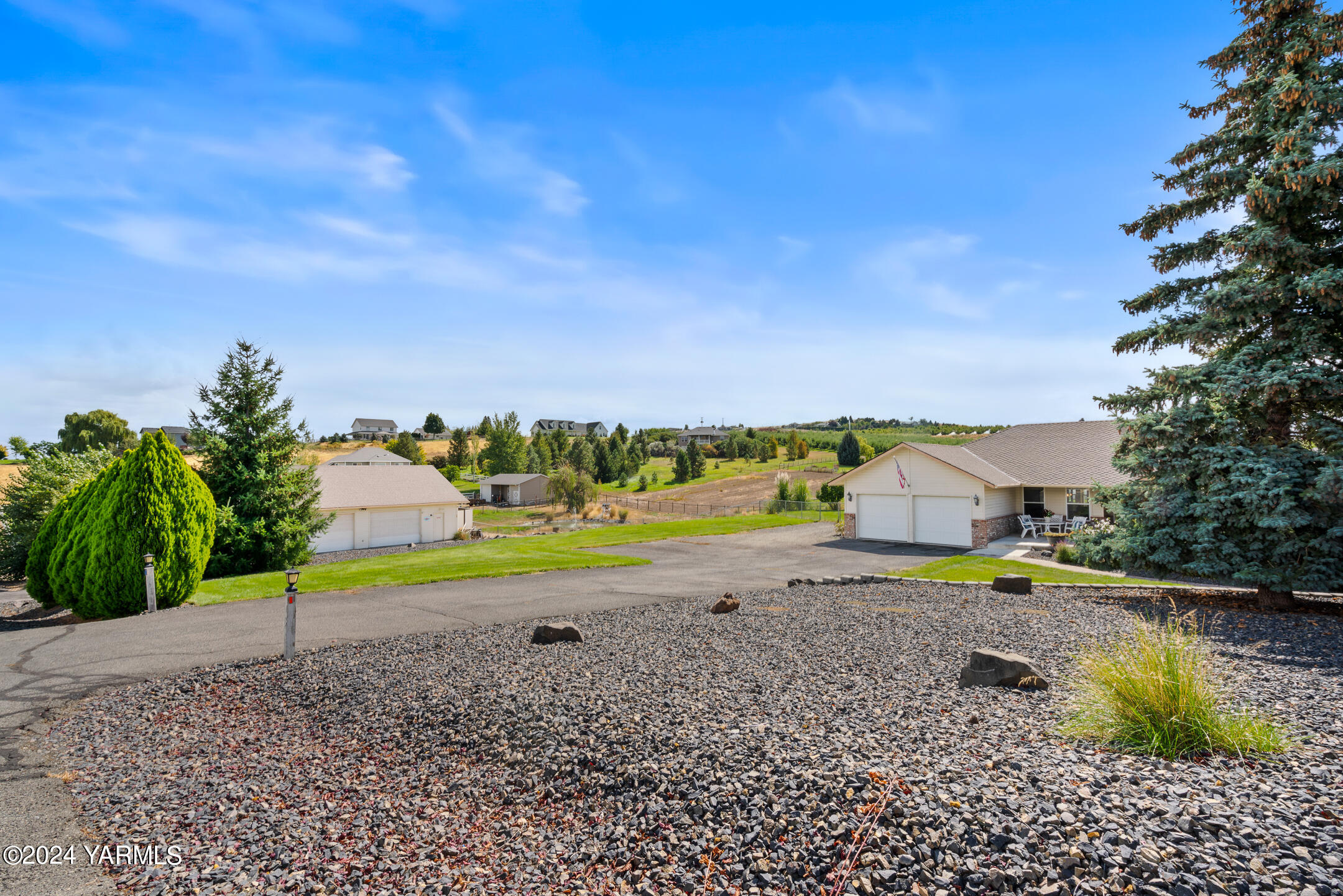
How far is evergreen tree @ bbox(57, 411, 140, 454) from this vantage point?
232 ft

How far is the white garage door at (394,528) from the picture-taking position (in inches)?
1231

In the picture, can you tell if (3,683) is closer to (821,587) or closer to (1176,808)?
(1176,808)

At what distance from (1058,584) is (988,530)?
10.2 meters

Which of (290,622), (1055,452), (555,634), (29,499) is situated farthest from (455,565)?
(1055,452)

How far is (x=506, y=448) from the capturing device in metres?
67.1

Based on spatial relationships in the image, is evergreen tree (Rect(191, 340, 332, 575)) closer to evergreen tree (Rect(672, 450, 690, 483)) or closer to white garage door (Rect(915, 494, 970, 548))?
white garage door (Rect(915, 494, 970, 548))

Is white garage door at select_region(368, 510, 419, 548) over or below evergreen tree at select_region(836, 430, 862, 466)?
below

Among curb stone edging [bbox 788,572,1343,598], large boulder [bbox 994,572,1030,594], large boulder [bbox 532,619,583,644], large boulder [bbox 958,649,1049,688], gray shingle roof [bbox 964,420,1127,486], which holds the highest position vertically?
gray shingle roof [bbox 964,420,1127,486]

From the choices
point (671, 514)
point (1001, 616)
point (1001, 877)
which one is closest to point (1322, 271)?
point (1001, 616)

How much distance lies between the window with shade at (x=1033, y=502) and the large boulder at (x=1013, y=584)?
15.5 meters

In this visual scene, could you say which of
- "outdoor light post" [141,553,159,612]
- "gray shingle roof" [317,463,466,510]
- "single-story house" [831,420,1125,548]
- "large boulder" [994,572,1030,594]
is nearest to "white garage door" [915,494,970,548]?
"single-story house" [831,420,1125,548]

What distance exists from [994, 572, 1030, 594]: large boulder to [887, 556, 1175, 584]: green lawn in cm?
210

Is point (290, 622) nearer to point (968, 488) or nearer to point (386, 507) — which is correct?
point (968, 488)

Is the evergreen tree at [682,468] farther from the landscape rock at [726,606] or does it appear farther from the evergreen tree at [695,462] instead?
the landscape rock at [726,606]
